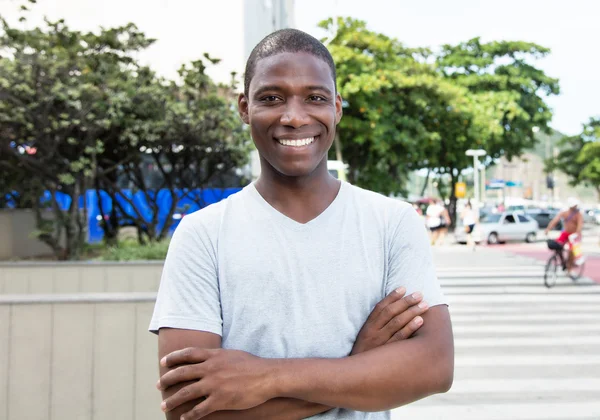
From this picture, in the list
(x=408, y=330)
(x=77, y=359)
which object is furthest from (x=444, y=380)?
(x=77, y=359)

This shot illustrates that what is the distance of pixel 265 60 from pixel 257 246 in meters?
0.47

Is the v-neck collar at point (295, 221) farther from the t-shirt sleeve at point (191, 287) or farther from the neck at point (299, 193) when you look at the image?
the t-shirt sleeve at point (191, 287)

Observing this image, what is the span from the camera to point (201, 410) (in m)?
1.68

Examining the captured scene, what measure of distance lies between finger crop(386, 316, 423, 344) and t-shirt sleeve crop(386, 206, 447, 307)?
0.21 feet

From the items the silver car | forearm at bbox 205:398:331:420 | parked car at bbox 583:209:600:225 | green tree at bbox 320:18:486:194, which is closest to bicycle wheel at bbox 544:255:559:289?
forearm at bbox 205:398:331:420

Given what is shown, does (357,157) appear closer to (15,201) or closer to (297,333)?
(15,201)

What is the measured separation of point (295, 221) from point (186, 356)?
1.32ft

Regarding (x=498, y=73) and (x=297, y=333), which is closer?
(x=297, y=333)

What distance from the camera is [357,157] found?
111 feet

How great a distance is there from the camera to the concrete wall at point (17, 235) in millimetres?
17219

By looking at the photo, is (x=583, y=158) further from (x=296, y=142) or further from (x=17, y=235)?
(x=296, y=142)

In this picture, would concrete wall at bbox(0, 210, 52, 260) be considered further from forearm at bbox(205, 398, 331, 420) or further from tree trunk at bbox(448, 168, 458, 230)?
tree trunk at bbox(448, 168, 458, 230)

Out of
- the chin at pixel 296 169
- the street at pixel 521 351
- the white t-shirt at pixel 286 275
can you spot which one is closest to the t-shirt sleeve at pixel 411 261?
the white t-shirt at pixel 286 275

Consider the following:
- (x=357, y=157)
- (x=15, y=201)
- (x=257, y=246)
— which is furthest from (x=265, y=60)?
(x=357, y=157)
